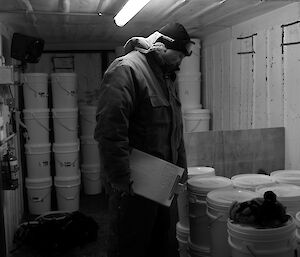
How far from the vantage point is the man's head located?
81.6 inches

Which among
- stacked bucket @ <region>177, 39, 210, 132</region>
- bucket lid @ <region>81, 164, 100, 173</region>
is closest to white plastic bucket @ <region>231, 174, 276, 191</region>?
stacked bucket @ <region>177, 39, 210, 132</region>

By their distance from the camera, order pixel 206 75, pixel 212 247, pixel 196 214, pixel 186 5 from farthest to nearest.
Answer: pixel 206 75 → pixel 186 5 → pixel 196 214 → pixel 212 247

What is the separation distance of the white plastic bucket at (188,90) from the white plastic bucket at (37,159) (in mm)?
1789

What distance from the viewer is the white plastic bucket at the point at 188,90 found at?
184 inches

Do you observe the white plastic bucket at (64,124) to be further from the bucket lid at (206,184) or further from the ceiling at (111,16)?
the bucket lid at (206,184)

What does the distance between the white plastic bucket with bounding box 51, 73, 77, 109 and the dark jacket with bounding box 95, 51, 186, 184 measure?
2.76 m

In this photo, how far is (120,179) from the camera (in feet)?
6.05

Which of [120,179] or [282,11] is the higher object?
[282,11]

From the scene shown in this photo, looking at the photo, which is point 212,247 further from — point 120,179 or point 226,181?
point 120,179

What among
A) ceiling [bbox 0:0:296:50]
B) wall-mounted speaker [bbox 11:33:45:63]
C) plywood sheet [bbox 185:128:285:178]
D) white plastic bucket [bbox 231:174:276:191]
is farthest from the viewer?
wall-mounted speaker [bbox 11:33:45:63]

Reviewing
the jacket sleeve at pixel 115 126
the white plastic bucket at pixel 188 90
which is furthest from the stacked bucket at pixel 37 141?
the jacket sleeve at pixel 115 126

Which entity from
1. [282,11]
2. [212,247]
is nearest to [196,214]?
[212,247]

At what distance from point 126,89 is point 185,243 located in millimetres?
1398

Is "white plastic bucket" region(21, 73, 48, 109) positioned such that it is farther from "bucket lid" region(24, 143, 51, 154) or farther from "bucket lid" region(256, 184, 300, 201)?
"bucket lid" region(256, 184, 300, 201)
